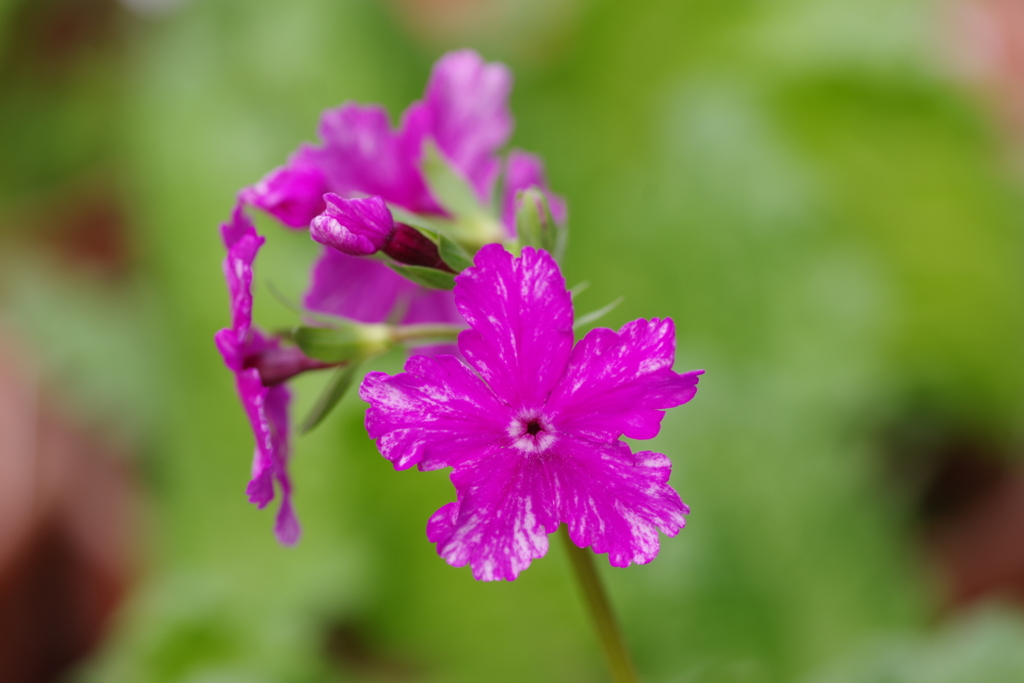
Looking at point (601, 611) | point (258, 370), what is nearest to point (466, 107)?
point (258, 370)

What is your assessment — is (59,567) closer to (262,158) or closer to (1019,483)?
(262,158)

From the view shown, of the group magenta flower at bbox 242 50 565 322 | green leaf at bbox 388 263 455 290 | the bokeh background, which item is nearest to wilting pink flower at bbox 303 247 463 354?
magenta flower at bbox 242 50 565 322

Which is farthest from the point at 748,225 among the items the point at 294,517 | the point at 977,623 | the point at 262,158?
the point at 294,517

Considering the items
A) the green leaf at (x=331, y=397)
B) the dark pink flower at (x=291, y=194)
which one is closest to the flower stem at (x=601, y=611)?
the green leaf at (x=331, y=397)

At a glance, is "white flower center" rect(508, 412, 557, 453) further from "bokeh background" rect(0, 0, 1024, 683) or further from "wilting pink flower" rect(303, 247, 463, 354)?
"bokeh background" rect(0, 0, 1024, 683)

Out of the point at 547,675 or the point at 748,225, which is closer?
the point at 547,675

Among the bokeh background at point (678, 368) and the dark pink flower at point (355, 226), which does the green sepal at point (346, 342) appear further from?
the bokeh background at point (678, 368)

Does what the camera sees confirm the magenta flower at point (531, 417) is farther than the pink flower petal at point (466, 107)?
No
